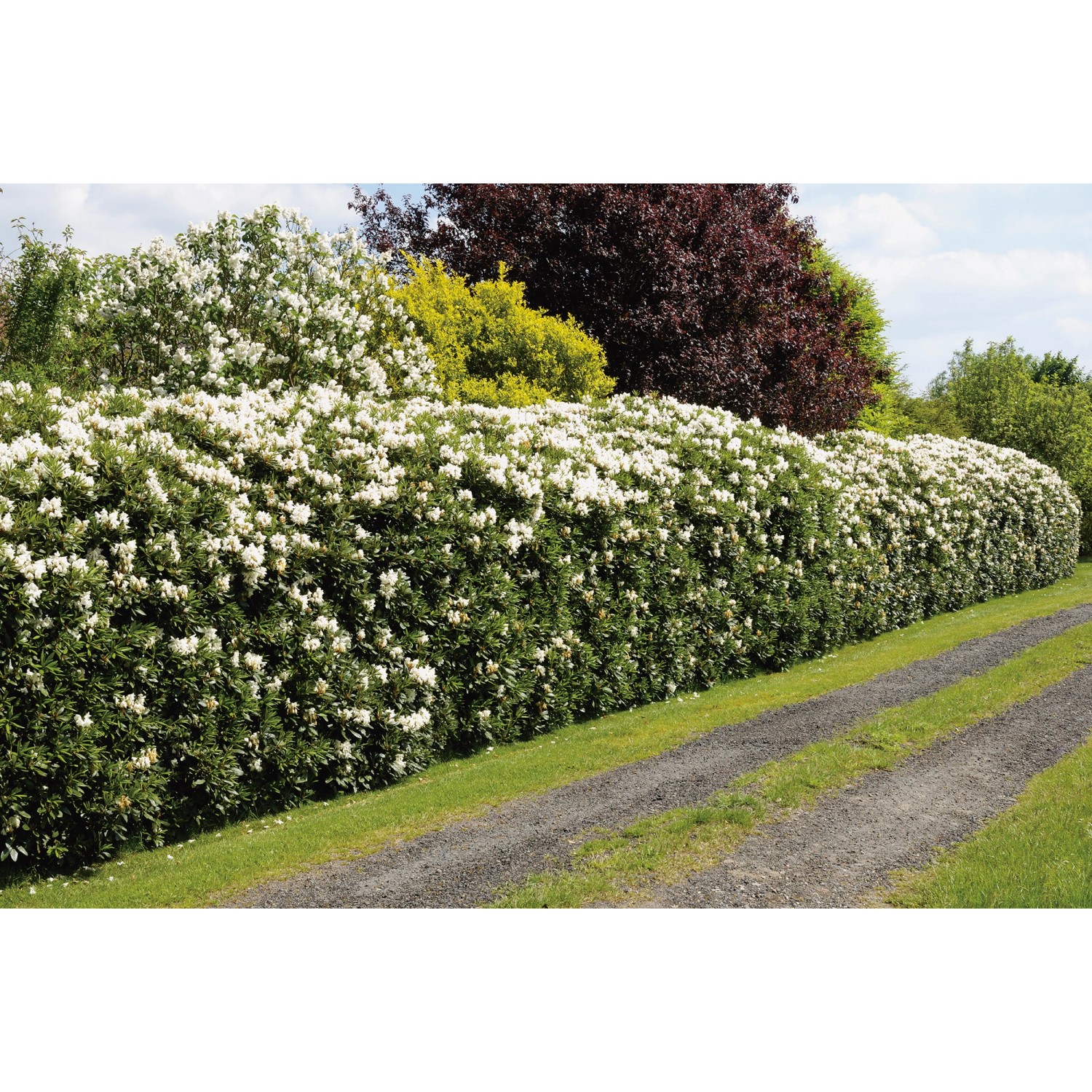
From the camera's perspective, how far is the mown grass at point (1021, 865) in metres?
4.85

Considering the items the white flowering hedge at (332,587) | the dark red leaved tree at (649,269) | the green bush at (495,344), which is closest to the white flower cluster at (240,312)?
the green bush at (495,344)

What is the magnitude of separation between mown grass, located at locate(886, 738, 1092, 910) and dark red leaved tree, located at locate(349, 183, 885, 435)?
39.6 ft

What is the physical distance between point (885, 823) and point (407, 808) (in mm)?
3150

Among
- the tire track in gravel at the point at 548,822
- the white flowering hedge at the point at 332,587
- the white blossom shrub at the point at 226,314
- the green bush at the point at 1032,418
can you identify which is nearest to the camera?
the tire track in gravel at the point at 548,822

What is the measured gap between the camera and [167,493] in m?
6.21

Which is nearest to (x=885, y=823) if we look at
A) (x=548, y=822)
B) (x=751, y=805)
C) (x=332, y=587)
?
(x=751, y=805)

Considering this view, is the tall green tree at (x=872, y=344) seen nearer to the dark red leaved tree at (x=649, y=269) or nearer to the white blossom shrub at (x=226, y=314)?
the dark red leaved tree at (x=649, y=269)

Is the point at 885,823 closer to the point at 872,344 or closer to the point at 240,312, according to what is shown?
the point at 240,312

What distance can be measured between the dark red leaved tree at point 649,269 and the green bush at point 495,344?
2.35m

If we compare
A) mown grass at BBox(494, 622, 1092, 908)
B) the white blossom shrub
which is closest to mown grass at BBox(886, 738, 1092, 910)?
mown grass at BBox(494, 622, 1092, 908)

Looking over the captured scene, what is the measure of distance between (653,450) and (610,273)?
872 cm

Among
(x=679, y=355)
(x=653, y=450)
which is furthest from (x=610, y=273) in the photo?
(x=653, y=450)

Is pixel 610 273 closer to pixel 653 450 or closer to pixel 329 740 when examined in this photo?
pixel 653 450

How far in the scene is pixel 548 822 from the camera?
599cm
